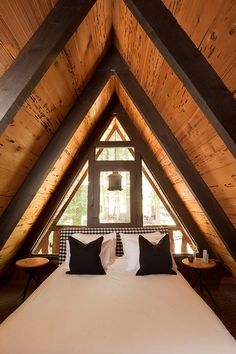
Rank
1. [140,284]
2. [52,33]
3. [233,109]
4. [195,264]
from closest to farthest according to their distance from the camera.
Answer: [233,109] < [52,33] < [140,284] < [195,264]

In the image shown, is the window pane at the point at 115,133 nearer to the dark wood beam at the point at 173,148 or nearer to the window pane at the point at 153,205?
the window pane at the point at 153,205

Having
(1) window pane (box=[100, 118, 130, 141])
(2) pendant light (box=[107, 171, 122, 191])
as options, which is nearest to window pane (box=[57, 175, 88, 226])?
(2) pendant light (box=[107, 171, 122, 191])

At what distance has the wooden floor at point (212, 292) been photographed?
8.09 ft

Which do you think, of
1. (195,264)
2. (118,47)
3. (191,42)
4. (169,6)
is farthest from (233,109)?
(195,264)

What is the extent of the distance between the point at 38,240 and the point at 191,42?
3.27 m

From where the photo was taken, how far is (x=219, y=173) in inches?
77.1

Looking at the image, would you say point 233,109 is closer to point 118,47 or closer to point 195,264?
point 118,47

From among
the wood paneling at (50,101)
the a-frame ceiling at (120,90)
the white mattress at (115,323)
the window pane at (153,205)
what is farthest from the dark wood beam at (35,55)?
the window pane at (153,205)

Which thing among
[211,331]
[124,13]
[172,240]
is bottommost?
[211,331]

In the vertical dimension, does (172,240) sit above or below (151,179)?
below

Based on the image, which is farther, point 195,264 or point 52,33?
point 195,264

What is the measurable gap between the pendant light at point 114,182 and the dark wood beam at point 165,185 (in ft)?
1.80

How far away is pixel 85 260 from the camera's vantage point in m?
2.36

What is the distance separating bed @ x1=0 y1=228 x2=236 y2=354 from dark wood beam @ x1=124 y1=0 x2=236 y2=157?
1.12 meters
